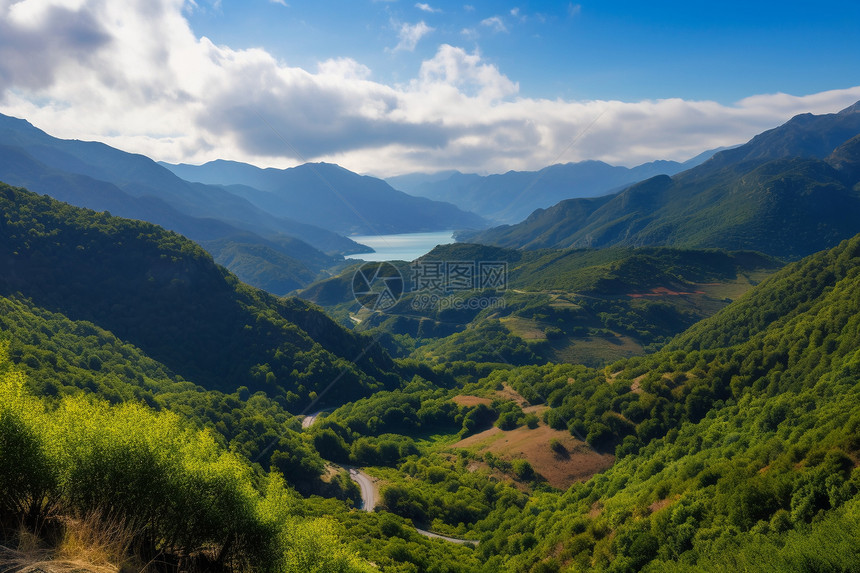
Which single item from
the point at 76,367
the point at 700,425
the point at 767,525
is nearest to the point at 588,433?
the point at 700,425

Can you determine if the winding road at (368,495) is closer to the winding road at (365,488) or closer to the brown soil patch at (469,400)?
the winding road at (365,488)

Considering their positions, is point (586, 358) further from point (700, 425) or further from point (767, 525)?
point (767, 525)

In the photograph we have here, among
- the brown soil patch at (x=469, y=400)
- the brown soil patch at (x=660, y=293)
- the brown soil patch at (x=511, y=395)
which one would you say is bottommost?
the brown soil patch at (x=469, y=400)

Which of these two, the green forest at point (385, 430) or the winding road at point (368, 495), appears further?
the winding road at point (368, 495)

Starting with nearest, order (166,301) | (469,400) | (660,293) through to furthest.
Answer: (469,400)
(166,301)
(660,293)

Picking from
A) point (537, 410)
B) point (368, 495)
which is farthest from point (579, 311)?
point (368, 495)

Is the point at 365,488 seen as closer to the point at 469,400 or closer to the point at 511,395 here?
the point at 469,400

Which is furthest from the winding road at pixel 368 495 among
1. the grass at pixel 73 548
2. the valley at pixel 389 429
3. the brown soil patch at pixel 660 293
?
the brown soil patch at pixel 660 293
